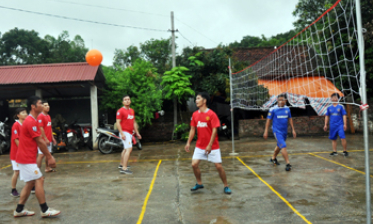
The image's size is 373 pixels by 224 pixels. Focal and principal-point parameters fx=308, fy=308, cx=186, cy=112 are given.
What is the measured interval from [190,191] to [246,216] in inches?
54.5

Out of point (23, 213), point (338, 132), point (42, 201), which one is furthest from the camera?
point (338, 132)

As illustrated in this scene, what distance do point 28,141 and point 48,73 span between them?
29.1ft

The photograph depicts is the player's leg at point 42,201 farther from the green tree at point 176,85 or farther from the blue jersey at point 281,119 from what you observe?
the green tree at point 176,85

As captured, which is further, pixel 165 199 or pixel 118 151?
pixel 118 151

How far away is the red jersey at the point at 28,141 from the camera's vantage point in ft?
12.8

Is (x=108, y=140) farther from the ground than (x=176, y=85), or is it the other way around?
(x=176, y=85)

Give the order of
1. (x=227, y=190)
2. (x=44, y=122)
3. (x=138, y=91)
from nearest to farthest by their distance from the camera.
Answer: (x=227, y=190)
(x=44, y=122)
(x=138, y=91)

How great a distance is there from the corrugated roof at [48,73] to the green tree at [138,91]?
3.20 feet

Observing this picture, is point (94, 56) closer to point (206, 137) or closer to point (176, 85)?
point (176, 85)

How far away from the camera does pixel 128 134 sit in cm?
691

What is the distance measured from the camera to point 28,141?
3.95 meters

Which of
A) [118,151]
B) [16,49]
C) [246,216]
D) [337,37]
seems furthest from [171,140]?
[16,49]

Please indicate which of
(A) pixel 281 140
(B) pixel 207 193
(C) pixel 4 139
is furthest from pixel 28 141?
(C) pixel 4 139

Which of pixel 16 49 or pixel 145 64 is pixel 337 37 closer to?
pixel 145 64
